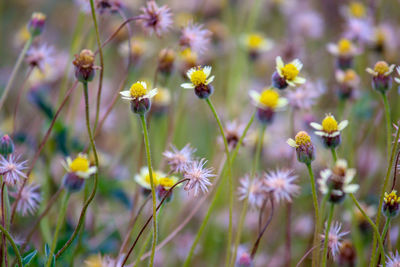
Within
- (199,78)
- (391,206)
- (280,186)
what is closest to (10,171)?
(199,78)

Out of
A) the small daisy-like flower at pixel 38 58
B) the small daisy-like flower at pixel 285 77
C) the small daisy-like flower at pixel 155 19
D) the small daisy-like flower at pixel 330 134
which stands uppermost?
the small daisy-like flower at pixel 155 19

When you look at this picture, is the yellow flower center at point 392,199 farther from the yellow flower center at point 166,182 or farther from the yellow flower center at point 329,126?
the yellow flower center at point 166,182

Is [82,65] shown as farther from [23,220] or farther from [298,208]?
[298,208]

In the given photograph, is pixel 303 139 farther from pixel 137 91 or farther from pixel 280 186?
pixel 137 91

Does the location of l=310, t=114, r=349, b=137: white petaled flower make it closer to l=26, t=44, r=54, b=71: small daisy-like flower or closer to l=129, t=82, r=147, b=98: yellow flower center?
l=129, t=82, r=147, b=98: yellow flower center

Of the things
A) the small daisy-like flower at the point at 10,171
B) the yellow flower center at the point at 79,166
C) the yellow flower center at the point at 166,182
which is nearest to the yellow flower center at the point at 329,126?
the yellow flower center at the point at 166,182

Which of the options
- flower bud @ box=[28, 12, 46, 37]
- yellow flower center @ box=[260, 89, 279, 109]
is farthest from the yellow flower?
flower bud @ box=[28, 12, 46, 37]

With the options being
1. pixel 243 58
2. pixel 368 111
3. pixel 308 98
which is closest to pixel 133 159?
pixel 243 58
